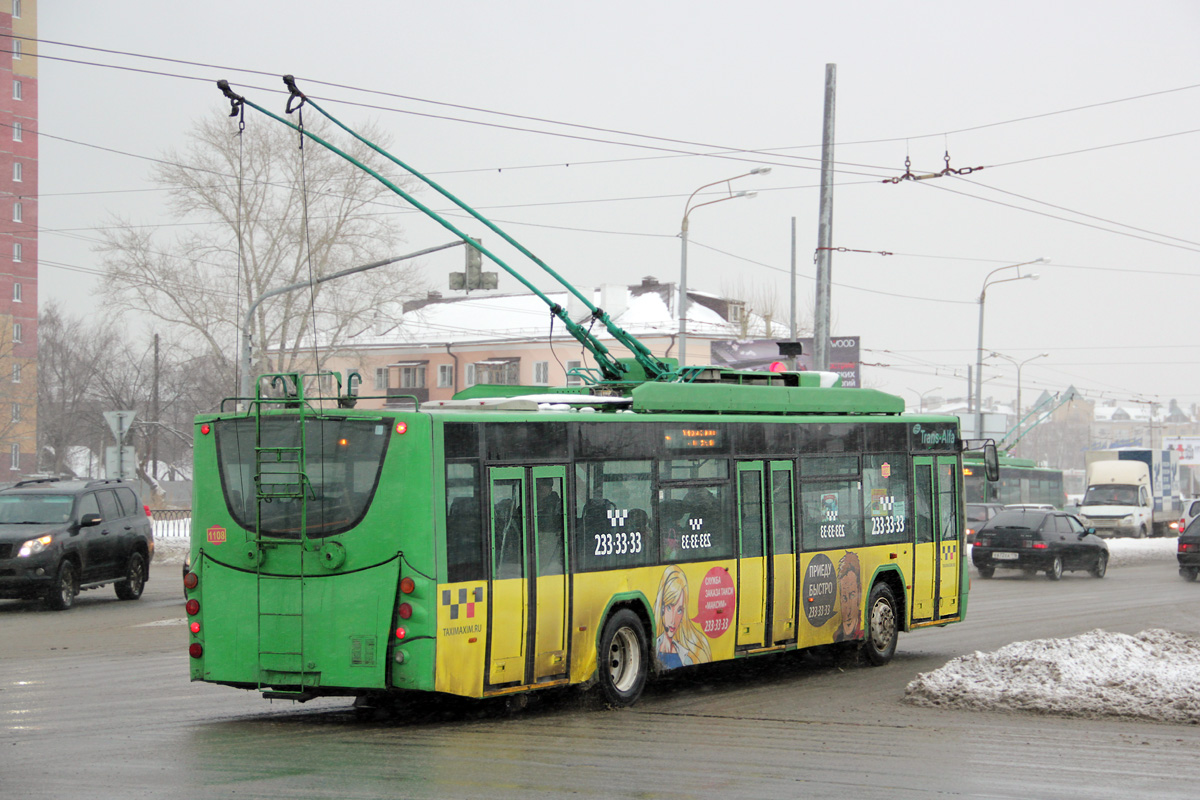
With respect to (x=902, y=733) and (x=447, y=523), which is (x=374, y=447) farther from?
(x=902, y=733)

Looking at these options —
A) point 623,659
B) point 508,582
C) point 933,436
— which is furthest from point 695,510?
point 933,436

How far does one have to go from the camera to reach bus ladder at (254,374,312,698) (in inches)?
394

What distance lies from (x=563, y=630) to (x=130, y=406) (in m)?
68.6

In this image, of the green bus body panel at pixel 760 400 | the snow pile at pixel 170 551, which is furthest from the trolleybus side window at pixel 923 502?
the snow pile at pixel 170 551

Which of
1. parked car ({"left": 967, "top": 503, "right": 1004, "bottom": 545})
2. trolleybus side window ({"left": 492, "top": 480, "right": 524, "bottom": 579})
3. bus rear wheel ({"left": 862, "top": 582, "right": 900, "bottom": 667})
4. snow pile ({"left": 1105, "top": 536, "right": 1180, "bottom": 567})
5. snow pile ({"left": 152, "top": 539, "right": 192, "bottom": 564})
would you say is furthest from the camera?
snow pile ({"left": 1105, "top": 536, "right": 1180, "bottom": 567})

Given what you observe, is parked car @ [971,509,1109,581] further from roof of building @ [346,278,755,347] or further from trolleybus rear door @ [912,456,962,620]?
roof of building @ [346,278,755,347]

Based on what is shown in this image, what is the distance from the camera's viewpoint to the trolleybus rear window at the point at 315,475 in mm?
9926

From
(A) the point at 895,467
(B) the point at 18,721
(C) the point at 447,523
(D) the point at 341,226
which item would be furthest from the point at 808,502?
(D) the point at 341,226

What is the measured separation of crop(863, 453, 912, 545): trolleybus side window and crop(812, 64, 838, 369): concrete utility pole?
6.89 meters

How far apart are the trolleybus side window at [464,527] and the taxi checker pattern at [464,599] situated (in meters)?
0.08

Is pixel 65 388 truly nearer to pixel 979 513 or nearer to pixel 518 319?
pixel 518 319

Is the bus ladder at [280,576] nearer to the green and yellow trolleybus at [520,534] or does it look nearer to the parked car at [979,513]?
the green and yellow trolleybus at [520,534]

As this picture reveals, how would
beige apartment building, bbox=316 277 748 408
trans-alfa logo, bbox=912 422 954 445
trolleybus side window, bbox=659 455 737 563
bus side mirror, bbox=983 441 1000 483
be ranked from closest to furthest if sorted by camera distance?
1. trolleybus side window, bbox=659 455 737 563
2. trans-alfa logo, bbox=912 422 954 445
3. bus side mirror, bbox=983 441 1000 483
4. beige apartment building, bbox=316 277 748 408

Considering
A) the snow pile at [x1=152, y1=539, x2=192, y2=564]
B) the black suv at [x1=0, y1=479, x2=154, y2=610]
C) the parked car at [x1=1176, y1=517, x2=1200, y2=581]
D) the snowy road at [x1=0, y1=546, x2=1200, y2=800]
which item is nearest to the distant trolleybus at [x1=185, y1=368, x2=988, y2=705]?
the snowy road at [x1=0, y1=546, x2=1200, y2=800]
